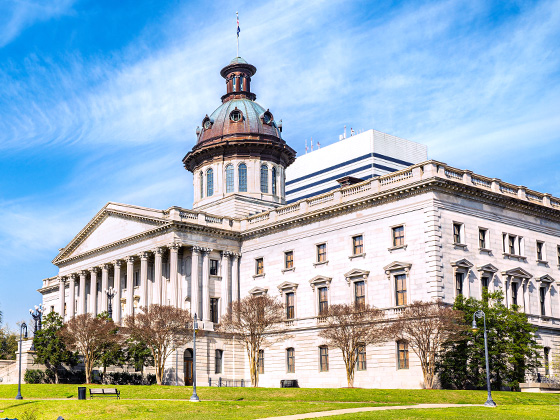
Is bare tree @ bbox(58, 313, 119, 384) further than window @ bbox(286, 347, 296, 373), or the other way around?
window @ bbox(286, 347, 296, 373)

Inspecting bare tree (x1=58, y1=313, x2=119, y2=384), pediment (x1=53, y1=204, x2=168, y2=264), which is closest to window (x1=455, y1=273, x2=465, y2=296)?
pediment (x1=53, y1=204, x2=168, y2=264)

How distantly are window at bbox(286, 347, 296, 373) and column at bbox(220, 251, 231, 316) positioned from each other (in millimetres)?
7453

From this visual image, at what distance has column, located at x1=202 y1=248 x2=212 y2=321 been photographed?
212 feet

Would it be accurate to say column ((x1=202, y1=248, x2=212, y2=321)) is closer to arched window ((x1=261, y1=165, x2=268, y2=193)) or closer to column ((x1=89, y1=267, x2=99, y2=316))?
arched window ((x1=261, y1=165, x2=268, y2=193))

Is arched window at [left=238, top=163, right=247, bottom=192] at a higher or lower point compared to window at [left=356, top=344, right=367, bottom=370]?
higher

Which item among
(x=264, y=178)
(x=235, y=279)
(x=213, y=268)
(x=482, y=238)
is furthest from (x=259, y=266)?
(x=482, y=238)

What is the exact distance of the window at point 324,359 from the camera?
192 ft

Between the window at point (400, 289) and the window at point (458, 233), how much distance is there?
15.1 feet

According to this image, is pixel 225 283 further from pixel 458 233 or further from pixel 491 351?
pixel 491 351

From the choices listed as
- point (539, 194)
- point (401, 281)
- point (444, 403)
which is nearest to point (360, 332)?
point (401, 281)

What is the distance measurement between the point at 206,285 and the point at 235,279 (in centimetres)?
413

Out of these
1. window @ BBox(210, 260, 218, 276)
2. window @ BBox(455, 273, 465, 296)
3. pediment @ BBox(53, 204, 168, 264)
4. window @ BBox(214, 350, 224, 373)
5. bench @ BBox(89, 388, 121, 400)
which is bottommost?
bench @ BBox(89, 388, 121, 400)

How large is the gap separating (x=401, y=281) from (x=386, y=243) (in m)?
3.24

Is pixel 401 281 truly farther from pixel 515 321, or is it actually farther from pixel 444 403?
pixel 444 403
